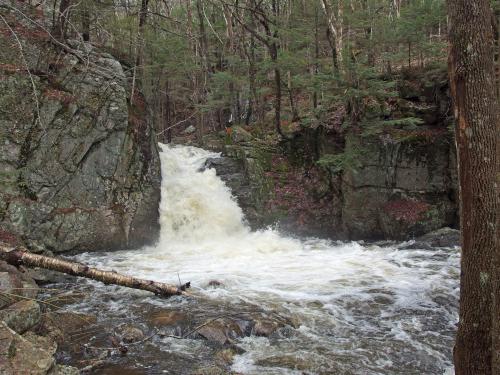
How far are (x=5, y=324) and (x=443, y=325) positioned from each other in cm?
613

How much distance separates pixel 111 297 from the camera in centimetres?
775

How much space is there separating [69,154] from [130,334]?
7.22m

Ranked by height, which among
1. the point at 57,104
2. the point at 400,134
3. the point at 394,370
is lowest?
the point at 394,370

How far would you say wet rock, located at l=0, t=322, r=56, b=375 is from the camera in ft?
13.1

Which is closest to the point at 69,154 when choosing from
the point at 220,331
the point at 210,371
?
the point at 220,331

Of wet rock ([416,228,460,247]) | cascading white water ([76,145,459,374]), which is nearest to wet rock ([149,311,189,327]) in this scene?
cascading white water ([76,145,459,374])

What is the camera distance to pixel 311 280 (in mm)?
9039

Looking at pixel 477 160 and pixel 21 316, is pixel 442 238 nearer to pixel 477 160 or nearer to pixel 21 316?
pixel 477 160

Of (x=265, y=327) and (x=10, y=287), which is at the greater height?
(x=10, y=287)

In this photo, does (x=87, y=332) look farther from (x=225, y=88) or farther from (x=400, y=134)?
(x=225, y=88)

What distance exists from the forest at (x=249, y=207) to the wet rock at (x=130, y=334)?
3 centimetres

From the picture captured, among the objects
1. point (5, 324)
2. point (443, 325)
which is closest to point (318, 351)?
point (443, 325)

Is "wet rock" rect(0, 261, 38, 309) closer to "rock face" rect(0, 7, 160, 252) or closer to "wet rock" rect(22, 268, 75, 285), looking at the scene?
"wet rock" rect(22, 268, 75, 285)

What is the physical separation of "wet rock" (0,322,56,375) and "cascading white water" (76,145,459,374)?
2.28 m
